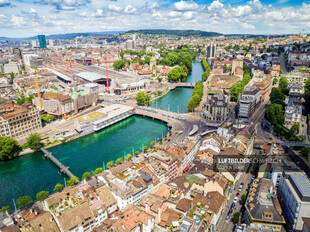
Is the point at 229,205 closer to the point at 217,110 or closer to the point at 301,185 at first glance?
the point at 301,185

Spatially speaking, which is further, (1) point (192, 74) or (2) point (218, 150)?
(1) point (192, 74)

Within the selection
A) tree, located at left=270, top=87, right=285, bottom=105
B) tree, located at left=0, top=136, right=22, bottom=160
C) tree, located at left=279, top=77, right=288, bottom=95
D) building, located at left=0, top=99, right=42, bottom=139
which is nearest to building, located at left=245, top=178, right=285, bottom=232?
tree, located at left=270, top=87, right=285, bottom=105

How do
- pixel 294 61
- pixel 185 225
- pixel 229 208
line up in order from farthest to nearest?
pixel 294 61 < pixel 229 208 < pixel 185 225

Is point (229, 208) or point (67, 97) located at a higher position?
point (67, 97)

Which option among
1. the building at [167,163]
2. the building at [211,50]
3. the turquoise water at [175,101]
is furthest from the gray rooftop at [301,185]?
the building at [211,50]

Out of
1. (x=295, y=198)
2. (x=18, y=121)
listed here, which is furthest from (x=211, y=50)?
(x=295, y=198)

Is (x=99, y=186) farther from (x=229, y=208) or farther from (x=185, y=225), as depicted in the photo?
(x=229, y=208)

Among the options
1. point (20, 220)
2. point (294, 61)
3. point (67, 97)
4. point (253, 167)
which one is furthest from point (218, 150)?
point (294, 61)
